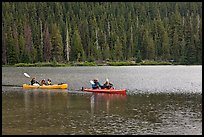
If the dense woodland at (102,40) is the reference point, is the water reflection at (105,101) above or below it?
below

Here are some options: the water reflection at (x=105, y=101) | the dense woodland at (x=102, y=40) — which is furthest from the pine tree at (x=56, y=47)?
the water reflection at (x=105, y=101)

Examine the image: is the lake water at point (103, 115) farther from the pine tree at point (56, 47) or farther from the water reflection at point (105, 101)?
the pine tree at point (56, 47)

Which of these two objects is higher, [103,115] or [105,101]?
[105,101]

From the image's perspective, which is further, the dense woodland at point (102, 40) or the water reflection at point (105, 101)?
the dense woodland at point (102, 40)

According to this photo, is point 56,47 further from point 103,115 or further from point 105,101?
point 103,115

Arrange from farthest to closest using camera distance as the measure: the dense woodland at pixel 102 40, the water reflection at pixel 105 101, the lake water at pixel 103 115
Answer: the dense woodland at pixel 102 40 < the water reflection at pixel 105 101 < the lake water at pixel 103 115

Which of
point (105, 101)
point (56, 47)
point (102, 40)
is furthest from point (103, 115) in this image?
point (102, 40)

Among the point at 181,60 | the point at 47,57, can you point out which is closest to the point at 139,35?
the point at 181,60

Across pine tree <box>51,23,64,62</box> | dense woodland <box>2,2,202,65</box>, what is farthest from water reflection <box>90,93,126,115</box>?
pine tree <box>51,23,64,62</box>

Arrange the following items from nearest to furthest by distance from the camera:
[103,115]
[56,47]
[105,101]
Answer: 1. [103,115]
2. [105,101]
3. [56,47]

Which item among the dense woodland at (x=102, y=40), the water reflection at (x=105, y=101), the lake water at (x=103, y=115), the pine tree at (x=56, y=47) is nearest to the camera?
the lake water at (x=103, y=115)

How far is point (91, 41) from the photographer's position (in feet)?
443

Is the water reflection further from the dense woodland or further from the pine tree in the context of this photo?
the pine tree

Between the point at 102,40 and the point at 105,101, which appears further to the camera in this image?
the point at 102,40
